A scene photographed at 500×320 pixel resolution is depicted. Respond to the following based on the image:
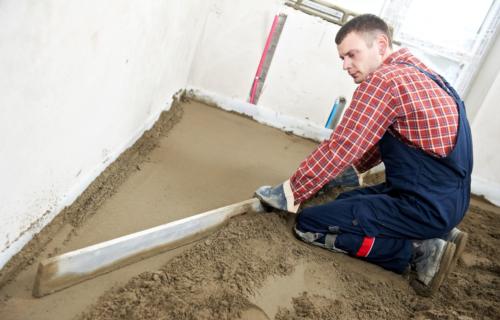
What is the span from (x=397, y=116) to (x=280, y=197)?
59cm

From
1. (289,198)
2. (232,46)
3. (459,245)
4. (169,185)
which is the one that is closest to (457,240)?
(459,245)

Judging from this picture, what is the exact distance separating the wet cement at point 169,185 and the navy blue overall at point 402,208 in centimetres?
54

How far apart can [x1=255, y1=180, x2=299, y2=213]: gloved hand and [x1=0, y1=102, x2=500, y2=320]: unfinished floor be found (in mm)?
84

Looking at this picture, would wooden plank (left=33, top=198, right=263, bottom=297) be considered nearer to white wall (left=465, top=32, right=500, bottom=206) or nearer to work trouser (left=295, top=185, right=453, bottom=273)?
work trouser (left=295, top=185, right=453, bottom=273)

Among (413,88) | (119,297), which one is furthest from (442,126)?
(119,297)

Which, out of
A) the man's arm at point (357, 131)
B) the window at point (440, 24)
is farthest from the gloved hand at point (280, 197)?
the window at point (440, 24)

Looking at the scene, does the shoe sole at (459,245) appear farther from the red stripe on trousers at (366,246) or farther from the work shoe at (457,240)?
Answer: the red stripe on trousers at (366,246)

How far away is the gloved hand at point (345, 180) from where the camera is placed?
2.16 m

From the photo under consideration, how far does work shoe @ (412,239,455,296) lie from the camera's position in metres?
1.54

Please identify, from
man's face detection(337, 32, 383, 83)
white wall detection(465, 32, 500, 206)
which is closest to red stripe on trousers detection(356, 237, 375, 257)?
man's face detection(337, 32, 383, 83)

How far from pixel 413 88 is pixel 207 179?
3.57 ft

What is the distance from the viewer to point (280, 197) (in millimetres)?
1704

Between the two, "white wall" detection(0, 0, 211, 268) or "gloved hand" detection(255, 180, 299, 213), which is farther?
"gloved hand" detection(255, 180, 299, 213)

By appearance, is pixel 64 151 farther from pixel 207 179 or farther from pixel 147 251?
pixel 207 179
